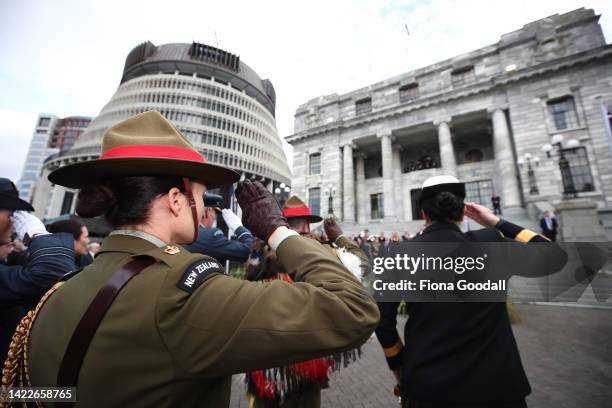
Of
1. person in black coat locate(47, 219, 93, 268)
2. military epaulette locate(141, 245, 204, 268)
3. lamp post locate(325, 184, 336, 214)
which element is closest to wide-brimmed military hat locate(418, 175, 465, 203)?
military epaulette locate(141, 245, 204, 268)

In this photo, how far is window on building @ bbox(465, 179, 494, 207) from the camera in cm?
2228

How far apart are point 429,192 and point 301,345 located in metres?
1.93

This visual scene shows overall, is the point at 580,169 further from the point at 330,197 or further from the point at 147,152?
the point at 147,152

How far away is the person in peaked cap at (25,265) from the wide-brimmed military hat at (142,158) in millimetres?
1223

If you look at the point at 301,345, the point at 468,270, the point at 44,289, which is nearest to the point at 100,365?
the point at 301,345

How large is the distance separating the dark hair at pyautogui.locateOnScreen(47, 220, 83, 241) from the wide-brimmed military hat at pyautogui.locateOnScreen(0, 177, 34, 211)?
36.0 inches

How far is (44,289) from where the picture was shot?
2.19 meters

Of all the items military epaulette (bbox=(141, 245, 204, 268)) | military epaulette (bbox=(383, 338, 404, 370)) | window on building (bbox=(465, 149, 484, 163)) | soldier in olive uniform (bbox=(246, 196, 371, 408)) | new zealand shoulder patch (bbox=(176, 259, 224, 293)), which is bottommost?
soldier in olive uniform (bbox=(246, 196, 371, 408))

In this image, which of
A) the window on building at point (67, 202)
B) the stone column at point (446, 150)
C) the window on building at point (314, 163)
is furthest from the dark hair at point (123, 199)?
the window on building at point (67, 202)

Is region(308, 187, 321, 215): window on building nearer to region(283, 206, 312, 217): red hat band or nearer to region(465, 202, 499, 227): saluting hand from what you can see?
region(283, 206, 312, 217): red hat band

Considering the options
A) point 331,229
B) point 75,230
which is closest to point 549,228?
point 331,229

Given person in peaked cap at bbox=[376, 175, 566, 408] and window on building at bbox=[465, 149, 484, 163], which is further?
window on building at bbox=[465, 149, 484, 163]

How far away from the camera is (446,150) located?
2252 cm

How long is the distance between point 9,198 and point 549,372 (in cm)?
783
